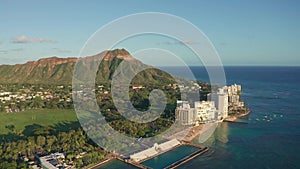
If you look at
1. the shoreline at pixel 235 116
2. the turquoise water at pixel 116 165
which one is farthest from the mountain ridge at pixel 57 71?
the turquoise water at pixel 116 165

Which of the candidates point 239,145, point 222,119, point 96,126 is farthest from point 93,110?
point 239,145

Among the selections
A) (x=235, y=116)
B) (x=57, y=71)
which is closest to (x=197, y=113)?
(x=235, y=116)

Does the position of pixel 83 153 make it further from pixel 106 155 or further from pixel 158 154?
pixel 158 154

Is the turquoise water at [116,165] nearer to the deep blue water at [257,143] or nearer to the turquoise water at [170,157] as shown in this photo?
the turquoise water at [170,157]

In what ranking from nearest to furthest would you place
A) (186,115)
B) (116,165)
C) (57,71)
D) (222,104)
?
(116,165) < (186,115) < (222,104) < (57,71)

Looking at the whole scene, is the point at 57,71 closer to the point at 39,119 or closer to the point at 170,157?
the point at 39,119
